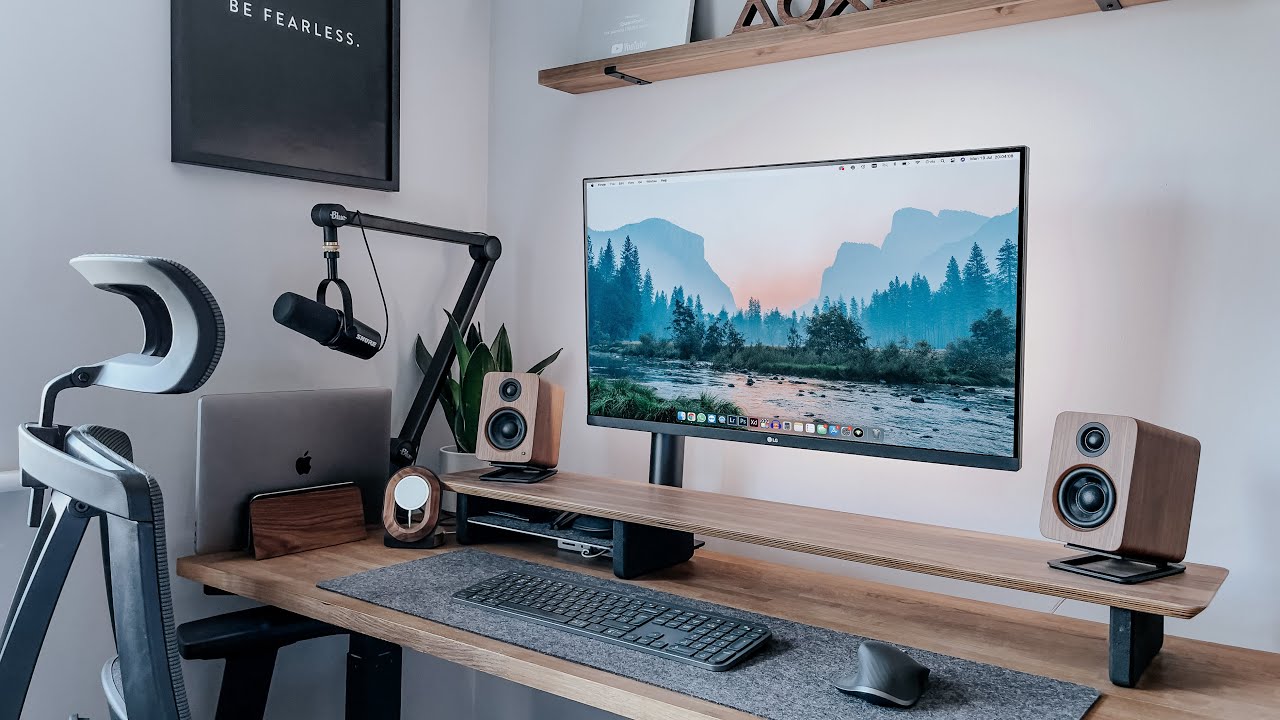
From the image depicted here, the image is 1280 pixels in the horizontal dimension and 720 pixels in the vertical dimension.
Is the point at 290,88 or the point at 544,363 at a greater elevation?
the point at 290,88

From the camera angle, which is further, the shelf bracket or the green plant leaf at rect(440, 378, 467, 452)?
the green plant leaf at rect(440, 378, 467, 452)

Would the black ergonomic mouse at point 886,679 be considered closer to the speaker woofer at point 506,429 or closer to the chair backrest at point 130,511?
the chair backrest at point 130,511

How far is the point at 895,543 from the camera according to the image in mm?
1323

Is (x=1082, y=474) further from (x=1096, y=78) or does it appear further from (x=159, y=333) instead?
→ (x=159, y=333)

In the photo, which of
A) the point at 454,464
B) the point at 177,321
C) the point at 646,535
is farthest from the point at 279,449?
the point at 177,321

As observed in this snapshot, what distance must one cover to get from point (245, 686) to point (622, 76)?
1399 millimetres

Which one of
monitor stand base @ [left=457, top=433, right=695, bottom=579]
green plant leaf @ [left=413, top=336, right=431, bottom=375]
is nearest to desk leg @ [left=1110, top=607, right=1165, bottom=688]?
monitor stand base @ [left=457, top=433, right=695, bottom=579]

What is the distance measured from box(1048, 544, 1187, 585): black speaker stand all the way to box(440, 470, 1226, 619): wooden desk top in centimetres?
1

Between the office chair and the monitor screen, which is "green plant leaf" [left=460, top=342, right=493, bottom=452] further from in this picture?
the office chair

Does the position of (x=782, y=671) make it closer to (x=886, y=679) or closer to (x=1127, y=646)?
(x=886, y=679)

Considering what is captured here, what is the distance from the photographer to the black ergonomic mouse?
102 cm

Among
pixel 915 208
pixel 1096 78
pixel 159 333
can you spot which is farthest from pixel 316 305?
pixel 1096 78

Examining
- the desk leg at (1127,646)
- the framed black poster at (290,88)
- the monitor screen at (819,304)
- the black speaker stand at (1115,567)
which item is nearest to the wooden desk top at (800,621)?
the desk leg at (1127,646)

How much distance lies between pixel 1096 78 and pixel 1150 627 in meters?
0.88
